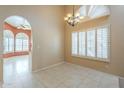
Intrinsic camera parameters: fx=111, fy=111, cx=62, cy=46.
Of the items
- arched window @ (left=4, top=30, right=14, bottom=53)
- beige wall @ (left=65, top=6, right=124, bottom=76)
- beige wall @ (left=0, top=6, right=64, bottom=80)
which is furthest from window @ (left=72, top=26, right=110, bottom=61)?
arched window @ (left=4, top=30, right=14, bottom=53)

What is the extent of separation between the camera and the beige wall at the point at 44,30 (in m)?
5.19

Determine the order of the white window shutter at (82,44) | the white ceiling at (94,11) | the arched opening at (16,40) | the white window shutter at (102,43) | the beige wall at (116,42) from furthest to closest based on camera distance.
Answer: the arched opening at (16,40) < the white window shutter at (82,44) < the white window shutter at (102,43) < the white ceiling at (94,11) < the beige wall at (116,42)

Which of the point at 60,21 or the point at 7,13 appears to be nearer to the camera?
the point at 7,13

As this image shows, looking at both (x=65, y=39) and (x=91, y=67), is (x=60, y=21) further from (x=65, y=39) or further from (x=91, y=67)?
(x=91, y=67)

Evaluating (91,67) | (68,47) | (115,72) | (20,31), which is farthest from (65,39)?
(20,31)

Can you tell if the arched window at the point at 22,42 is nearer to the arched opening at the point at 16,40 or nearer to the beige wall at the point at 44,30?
the arched opening at the point at 16,40

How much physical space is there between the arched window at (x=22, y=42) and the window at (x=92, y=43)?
22.7ft

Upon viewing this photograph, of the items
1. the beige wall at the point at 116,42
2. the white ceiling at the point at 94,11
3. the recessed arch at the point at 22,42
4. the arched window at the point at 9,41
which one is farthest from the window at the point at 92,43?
the recessed arch at the point at 22,42

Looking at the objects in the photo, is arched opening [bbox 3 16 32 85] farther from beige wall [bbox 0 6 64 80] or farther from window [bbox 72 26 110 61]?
window [bbox 72 26 110 61]

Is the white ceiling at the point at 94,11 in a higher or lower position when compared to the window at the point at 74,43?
higher
